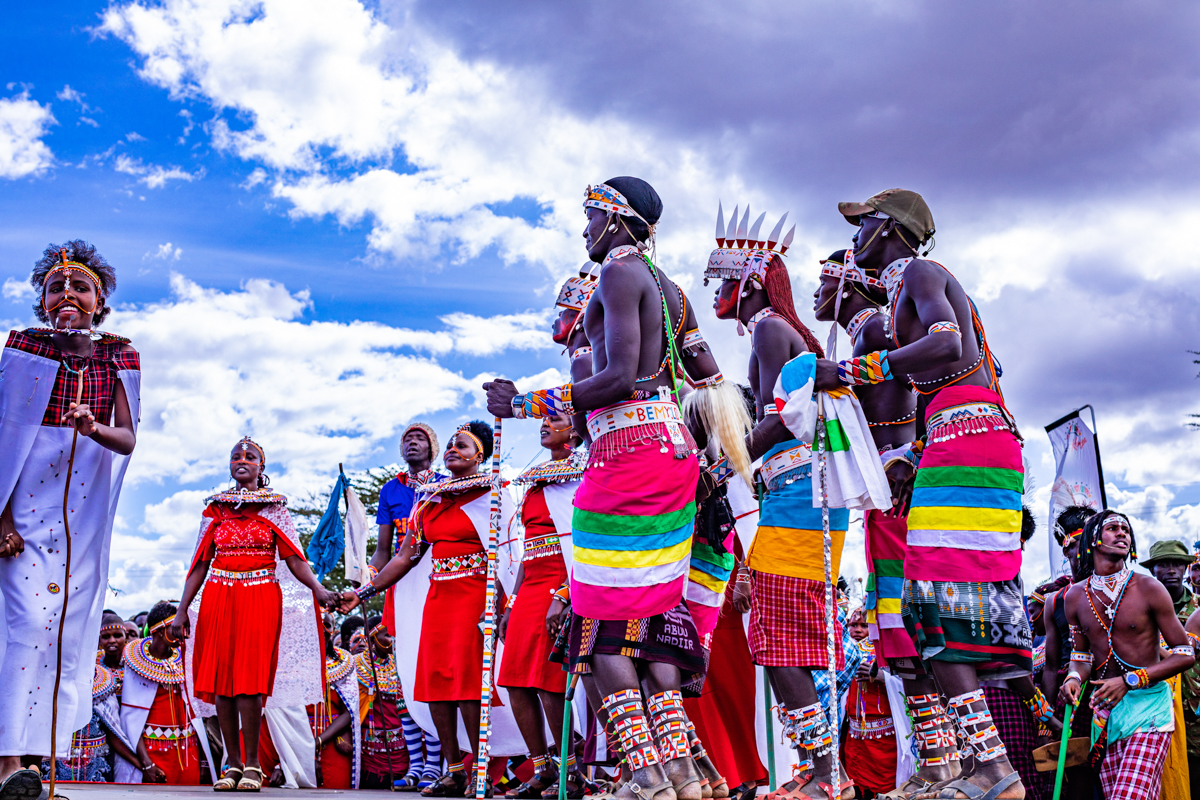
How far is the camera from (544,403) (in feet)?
14.5

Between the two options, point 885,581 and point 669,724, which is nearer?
point 669,724

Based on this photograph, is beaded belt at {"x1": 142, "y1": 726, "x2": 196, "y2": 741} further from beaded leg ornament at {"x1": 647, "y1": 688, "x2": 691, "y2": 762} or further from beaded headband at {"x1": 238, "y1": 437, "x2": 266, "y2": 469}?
beaded leg ornament at {"x1": 647, "y1": 688, "x2": 691, "y2": 762}

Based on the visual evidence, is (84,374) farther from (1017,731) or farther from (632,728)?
(1017,731)

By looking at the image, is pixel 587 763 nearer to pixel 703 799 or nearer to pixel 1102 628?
pixel 703 799

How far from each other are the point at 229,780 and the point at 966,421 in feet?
17.8

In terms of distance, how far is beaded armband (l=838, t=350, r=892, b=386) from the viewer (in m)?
4.41

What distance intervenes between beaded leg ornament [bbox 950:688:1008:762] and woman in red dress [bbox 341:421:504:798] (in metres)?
3.68

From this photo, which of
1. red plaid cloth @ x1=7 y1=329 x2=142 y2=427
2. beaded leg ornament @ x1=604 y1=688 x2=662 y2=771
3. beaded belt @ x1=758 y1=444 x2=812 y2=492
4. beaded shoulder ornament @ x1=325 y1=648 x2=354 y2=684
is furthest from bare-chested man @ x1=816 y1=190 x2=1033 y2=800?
beaded shoulder ornament @ x1=325 y1=648 x2=354 y2=684

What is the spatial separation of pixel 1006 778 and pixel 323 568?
8082 mm

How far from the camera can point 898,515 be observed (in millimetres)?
4801

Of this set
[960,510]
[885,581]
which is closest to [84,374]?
[885,581]

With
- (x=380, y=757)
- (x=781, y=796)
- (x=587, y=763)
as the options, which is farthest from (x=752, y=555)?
(x=380, y=757)

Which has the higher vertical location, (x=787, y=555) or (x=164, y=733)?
(x=787, y=555)

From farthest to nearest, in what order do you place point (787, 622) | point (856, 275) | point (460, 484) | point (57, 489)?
point (460, 484)
point (856, 275)
point (57, 489)
point (787, 622)
